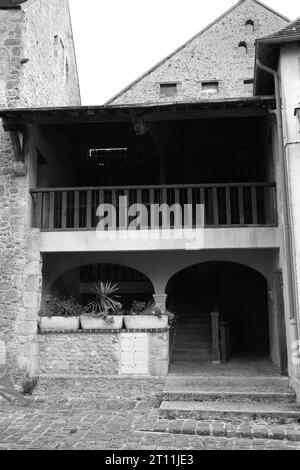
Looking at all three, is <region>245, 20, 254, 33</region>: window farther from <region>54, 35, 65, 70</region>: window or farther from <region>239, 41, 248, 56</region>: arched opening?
<region>54, 35, 65, 70</region>: window

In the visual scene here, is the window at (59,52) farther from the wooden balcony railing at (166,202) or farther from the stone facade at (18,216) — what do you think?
the wooden balcony railing at (166,202)

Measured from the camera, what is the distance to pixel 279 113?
8180 millimetres

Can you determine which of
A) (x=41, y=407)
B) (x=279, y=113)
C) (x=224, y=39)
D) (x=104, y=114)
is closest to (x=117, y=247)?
(x=104, y=114)

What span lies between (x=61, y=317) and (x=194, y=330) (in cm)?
380

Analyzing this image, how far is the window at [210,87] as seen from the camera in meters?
14.7

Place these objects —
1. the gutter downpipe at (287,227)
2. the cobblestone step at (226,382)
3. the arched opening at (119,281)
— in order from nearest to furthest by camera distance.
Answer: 1. the gutter downpipe at (287,227)
2. the cobblestone step at (226,382)
3. the arched opening at (119,281)

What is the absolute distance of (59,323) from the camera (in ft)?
29.7

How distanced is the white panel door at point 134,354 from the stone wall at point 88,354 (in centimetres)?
8

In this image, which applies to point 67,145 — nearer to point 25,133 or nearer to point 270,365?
point 25,133

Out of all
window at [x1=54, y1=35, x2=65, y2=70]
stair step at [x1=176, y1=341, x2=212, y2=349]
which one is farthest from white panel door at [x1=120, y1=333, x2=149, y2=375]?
window at [x1=54, y1=35, x2=65, y2=70]

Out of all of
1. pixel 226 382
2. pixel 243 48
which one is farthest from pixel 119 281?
pixel 243 48

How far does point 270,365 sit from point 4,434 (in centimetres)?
566

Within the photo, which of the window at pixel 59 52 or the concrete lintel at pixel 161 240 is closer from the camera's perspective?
the concrete lintel at pixel 161 240

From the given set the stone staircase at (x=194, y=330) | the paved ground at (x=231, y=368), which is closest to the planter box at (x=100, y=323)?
the paved ground at (x=231, y=368)
